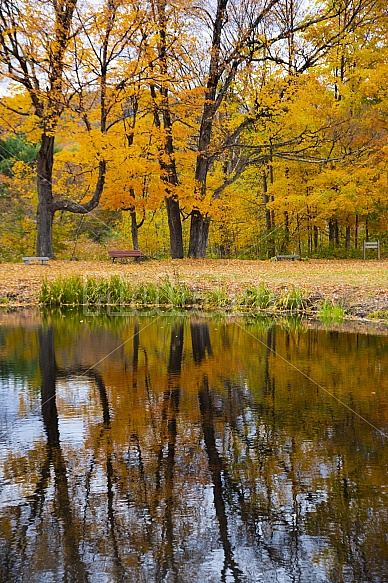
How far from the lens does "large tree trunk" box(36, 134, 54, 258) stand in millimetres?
24062

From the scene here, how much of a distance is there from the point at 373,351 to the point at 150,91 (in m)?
18.7

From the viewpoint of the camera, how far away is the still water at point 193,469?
9.78 ft

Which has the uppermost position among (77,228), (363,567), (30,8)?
(30,8)

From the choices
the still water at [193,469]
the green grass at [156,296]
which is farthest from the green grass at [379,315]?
the still water at [193,469]

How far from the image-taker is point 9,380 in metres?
6.79

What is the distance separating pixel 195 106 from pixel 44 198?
6.26m

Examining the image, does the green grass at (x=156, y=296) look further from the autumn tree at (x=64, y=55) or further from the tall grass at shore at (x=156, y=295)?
the autumn tree at (x=64, y=55)

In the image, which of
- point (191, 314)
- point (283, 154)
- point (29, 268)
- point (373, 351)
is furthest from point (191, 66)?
point (373, 351)

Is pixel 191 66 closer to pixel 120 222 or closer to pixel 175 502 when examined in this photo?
pixel 120 222

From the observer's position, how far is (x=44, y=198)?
79.2 ft

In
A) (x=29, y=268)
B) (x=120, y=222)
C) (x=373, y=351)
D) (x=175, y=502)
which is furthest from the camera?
(x=120, y=222)

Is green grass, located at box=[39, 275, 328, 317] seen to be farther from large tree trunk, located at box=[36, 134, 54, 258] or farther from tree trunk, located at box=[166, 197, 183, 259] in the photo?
tree trunk, located at box=[166, 197, 183, 259]

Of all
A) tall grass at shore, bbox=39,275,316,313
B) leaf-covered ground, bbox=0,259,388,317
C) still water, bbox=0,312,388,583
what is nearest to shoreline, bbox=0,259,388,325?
leaf-covered ground, bbox=0,259,388,317

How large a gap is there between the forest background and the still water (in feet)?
53.1
